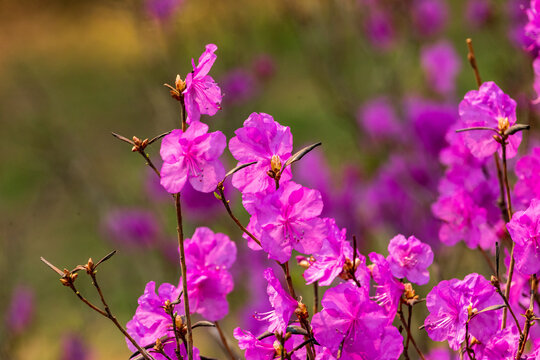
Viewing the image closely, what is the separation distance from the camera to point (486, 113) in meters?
0.81

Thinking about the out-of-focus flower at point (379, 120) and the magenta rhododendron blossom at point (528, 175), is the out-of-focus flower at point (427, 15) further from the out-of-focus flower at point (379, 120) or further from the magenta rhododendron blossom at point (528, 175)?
the magenta rhododendron blossom at point (528, 175)

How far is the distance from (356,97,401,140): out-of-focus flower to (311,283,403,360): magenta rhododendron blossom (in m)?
1.88

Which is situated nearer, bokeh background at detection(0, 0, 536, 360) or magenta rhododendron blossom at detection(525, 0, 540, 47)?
magenta rhododendron blossom at detection(525, 0, 540, 47)

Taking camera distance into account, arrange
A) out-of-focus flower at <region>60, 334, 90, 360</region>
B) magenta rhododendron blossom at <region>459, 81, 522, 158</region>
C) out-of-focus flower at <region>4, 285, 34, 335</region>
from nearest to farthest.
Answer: magenta rhododendron blossom at <region>459, 81, 522, 158</region>, out-of-focus flower at <region>60, 334, 90, 360</region>, out-of-focus flower at <region>4, 285, 34, 335</region>

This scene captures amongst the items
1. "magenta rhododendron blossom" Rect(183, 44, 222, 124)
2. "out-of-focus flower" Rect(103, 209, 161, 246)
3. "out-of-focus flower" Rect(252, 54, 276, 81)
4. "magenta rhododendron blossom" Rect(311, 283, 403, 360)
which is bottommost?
"out-of-focus flower" Rect(103, 209, 161, 246)

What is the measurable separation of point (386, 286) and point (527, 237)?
0.50 ft

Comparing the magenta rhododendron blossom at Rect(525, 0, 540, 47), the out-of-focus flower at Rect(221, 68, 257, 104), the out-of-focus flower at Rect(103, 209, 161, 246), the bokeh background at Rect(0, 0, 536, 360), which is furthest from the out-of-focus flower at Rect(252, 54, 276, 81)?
the magenta rhododendron blossom at Rect(525, 0, 540, 47)

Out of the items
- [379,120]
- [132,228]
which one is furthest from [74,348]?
[379,120]

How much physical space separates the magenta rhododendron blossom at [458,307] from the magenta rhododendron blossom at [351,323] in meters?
0.06

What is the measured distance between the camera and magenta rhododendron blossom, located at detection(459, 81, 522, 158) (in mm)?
797

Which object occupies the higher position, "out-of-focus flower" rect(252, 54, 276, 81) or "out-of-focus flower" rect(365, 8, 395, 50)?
"out-of-focus flower" rect(365, 8, 395, 50)

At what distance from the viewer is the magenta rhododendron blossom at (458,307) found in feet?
2.38

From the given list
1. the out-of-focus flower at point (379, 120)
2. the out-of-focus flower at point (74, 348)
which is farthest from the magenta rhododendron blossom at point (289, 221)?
the out-of-focus flower at point (379, 120)

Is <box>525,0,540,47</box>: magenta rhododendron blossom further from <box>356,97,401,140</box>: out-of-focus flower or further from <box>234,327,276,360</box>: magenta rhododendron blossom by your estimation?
<box>356,97,401,140</box>: out-of-focus flower
